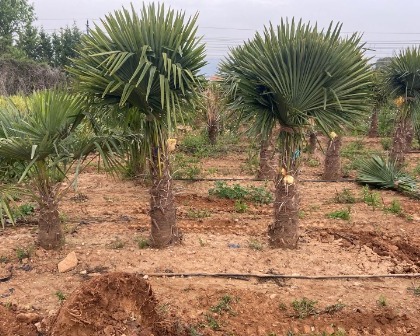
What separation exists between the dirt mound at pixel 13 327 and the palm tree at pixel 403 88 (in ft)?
25.7

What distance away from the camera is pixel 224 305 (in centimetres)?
423

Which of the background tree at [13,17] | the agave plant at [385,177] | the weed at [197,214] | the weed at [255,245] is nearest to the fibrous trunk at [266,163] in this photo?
the agave plant at [385,177]

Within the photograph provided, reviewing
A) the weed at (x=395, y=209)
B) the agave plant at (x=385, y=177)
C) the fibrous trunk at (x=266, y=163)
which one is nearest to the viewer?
the weed at (x=395, y=209)

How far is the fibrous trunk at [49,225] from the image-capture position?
517 cm

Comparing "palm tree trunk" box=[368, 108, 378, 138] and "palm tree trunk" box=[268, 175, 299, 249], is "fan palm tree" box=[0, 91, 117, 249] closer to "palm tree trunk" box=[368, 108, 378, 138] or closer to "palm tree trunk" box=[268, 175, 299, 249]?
"palm tree trunk" box=[268, 175, 299, 249]

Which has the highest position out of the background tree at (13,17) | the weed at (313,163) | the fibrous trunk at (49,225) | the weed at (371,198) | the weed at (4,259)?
the background tree at (13,17)

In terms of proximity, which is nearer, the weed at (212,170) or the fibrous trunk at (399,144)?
the fibrous trunk at (399,144)

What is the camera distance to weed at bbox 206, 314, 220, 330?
13.0 ft

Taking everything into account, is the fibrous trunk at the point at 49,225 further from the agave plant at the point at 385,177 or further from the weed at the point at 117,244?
the agave plant at the point at 385,177

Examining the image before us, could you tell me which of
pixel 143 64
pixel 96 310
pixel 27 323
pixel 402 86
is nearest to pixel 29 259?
pixel 27 323

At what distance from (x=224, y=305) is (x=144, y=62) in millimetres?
2415

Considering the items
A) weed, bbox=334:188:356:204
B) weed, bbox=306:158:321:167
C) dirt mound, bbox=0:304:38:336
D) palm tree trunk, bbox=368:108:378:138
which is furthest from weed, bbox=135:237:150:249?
palm tree trunk, bbox=368:108:378:138

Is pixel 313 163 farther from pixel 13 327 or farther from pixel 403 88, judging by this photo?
pixel 13 327

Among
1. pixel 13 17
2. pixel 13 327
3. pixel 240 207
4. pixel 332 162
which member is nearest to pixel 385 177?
pixel 332 162
